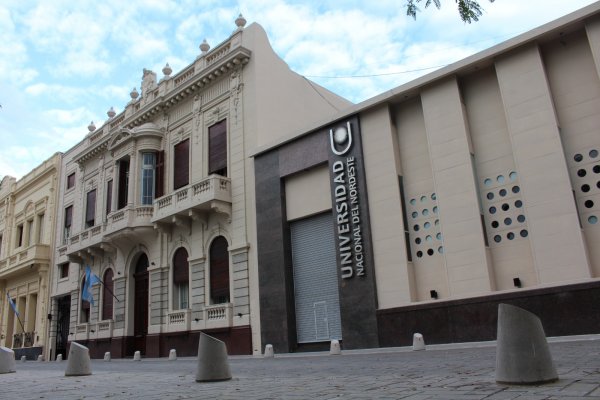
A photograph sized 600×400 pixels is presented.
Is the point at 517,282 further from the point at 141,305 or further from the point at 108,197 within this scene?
the point at 108,197

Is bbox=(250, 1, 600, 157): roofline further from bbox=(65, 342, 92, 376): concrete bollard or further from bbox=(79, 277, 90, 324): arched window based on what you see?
bbox=(79, 277, 90, 324): arched window

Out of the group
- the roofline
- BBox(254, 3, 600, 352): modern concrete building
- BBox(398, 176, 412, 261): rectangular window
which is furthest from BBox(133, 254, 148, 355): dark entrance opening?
BBox(398, 176, 412, 261): rectangular window

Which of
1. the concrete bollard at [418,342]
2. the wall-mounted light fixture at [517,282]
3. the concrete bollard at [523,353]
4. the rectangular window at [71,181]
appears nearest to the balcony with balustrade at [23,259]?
the rectangular window at [71,181]

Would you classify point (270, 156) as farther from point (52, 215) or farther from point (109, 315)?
point (52, 215)

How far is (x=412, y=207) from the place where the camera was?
51.7 ft

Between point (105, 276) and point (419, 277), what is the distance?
17790 mm

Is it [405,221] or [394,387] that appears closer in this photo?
[394,387]

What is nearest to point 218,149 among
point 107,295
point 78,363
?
point 107,295

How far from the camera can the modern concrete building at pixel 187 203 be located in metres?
20.0

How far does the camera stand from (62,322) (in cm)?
2998

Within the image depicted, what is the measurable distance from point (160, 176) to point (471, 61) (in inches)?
601

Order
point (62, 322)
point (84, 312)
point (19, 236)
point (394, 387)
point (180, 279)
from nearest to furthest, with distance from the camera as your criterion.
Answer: point (394, 387) < point (180, 279) < point (84, 312) < point (62, 322) < point (19, 236)

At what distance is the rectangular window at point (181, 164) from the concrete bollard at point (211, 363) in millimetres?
15580

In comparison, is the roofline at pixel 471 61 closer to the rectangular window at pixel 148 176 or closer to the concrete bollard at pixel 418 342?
the concrete bollard at pixel 418 342
